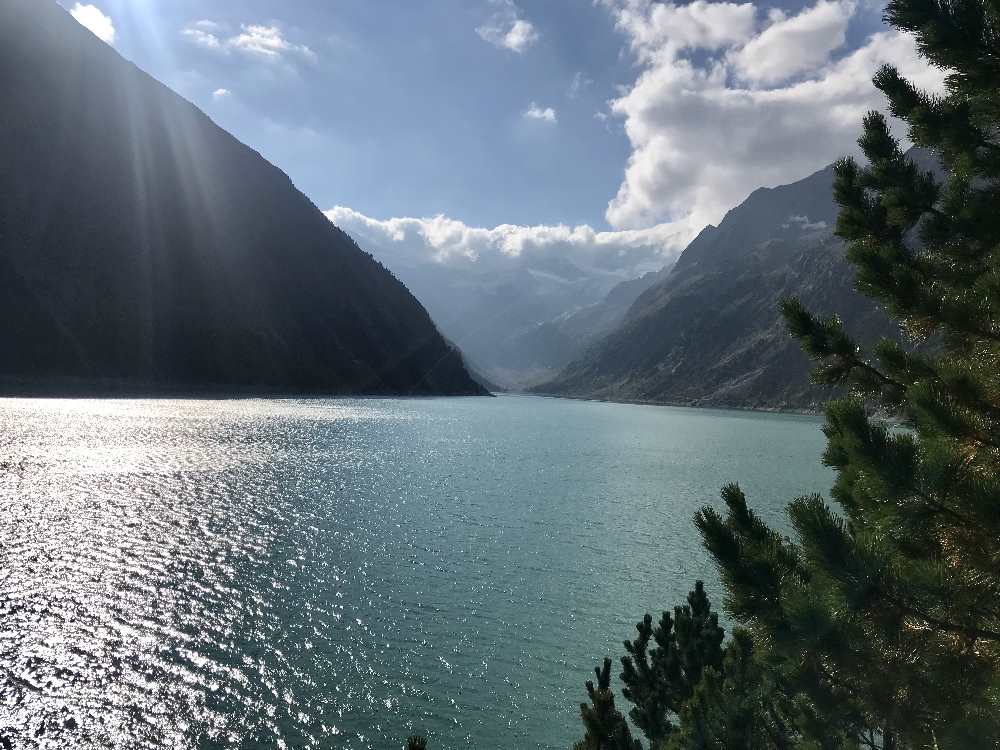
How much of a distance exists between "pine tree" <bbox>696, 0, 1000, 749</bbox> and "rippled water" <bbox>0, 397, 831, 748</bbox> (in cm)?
1252

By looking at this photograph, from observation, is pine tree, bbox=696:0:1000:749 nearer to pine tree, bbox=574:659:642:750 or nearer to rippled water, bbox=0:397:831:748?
pine tree, bbox=574:659:642:750

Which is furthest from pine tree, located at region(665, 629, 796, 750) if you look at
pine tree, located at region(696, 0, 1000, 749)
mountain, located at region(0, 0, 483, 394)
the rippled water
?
mountain, located at region(0, 0, 483, 394)

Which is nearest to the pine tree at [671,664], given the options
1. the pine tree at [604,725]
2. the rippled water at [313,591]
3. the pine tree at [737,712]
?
the pine tree at [737,712]

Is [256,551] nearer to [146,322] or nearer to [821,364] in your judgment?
[821,364]

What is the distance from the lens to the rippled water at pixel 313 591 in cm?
1568

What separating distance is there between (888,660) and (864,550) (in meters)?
1.37

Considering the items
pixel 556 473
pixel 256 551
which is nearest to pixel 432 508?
pixel 256 551

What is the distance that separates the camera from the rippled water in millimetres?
15680

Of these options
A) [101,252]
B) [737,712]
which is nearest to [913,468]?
[737,712]

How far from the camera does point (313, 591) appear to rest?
24422 millimetres

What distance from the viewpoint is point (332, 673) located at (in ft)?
58.3

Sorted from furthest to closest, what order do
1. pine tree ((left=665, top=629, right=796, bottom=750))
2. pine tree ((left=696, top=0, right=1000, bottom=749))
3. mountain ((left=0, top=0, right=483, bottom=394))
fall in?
mountain ((left=0, top=0, right=483, bottom=394)) → pine tree ((left=665, top=629, right=796, bottom=750)) → pine tree ((left=696, top=0, right=1000, bottom=749))

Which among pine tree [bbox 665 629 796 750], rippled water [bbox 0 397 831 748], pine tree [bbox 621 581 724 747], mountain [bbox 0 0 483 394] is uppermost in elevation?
mountain [bbox 0 0 483 394]

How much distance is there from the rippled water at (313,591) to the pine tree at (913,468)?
493 inches
